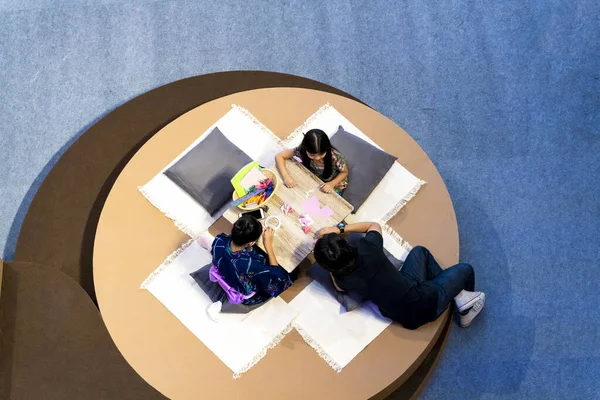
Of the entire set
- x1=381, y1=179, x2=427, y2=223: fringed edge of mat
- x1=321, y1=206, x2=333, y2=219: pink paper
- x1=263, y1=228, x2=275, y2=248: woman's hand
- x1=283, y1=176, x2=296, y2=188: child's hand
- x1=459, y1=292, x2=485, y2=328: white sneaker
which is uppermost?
x1=283, y1=176, x2=296, y2=188: child's hand

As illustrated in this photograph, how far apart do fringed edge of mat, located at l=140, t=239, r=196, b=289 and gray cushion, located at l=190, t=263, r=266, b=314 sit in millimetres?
149

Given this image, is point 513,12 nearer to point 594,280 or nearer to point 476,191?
point 476,191

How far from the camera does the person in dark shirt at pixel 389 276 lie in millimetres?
2637

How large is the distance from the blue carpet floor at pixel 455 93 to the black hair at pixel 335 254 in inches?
45.2

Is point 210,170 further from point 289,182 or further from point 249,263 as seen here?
point 249,263

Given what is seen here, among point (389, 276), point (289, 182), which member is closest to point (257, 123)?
point (289, 182)

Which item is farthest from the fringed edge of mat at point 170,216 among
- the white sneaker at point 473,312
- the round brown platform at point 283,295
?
the white sneaker at point 473,312

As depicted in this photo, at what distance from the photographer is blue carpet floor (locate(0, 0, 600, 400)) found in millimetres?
3504

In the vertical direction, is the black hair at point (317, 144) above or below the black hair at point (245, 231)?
above

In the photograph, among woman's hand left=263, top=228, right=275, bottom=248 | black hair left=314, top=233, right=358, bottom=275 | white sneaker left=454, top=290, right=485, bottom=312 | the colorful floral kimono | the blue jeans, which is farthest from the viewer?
white sneaker left=454, top=290, right=485, bottom=312

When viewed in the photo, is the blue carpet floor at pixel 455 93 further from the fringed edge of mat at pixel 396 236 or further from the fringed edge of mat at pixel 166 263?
the fringed edge of mat at pixel 166 263

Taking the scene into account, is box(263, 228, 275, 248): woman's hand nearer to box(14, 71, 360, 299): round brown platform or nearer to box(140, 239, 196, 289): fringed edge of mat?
box(140, 239, 196, 289): fringed edge of mat

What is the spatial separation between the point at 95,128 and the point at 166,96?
47 centimetres

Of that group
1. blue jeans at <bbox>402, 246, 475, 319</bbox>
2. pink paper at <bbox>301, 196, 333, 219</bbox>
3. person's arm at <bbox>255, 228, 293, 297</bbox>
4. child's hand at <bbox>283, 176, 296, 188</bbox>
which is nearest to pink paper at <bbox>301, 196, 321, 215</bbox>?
pink paper at <bbox>301, 196, 333, 219</bbox>
